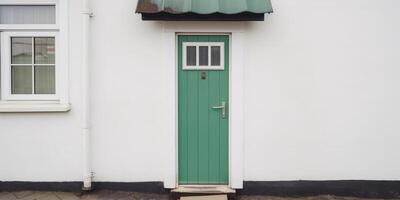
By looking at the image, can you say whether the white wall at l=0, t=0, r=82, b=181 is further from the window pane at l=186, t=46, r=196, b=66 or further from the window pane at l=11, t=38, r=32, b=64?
the window pane at l=186, t=46, r=196, b=66

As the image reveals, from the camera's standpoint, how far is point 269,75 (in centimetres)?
528

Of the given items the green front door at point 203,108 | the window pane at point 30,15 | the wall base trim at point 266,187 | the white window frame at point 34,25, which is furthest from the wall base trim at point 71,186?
the window pane at point 30,15

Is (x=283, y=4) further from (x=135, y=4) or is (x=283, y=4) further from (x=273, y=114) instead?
(x=135, y=4)

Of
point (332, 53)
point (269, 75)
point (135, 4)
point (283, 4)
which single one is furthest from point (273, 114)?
point (135, 4)

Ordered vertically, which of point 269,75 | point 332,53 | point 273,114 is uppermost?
point 332,53

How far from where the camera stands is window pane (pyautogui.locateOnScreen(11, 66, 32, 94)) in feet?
17.7

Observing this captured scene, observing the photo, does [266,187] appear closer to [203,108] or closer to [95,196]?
[203,108]

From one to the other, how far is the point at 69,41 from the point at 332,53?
12.9 ft

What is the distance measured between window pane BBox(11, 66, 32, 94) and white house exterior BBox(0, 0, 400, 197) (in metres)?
0.10

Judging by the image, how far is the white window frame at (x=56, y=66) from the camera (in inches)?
205

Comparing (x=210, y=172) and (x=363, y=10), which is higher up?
(x=363, y=10)

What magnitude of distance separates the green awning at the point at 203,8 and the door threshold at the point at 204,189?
249 cm

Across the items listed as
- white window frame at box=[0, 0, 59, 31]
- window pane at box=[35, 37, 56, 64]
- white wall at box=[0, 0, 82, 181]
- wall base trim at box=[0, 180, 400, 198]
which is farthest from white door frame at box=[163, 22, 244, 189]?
window pane at box=[35, 37, 56, 64]

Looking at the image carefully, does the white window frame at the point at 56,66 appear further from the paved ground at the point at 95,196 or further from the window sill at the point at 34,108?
the paved ground at the point at 95,196
